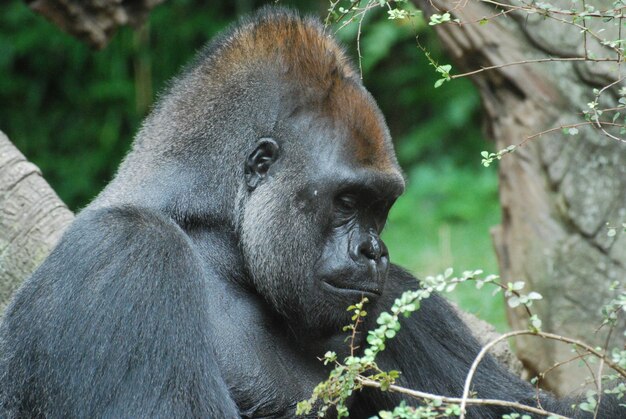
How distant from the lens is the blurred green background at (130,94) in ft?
29.0

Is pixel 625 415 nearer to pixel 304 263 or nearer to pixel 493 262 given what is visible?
pixel 304 263

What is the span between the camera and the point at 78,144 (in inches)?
367

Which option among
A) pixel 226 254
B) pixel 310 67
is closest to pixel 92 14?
pixel 310 67

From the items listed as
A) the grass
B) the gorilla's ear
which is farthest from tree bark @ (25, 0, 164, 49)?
the grass

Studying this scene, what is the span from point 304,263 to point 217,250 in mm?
327

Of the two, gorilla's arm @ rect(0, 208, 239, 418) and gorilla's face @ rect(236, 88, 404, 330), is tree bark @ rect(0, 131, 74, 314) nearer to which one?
gorilla's arm @ rect(0, 208, 239, 418)

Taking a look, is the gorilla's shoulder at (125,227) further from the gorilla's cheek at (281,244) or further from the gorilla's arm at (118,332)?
the gorilla's cheek at (281,244)

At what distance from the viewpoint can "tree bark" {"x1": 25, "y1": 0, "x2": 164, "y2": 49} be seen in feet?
15.3

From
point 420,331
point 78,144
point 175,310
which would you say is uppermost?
point 78,144

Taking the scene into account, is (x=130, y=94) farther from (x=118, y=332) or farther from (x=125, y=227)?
(x=118, y=332)

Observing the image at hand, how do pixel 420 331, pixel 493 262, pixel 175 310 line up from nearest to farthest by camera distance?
1. pixel 175 310
2. pixel 420 331
3. pixel 493 262

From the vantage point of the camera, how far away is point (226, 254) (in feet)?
10.7

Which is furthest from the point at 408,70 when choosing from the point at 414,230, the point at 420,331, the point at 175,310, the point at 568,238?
the point at 175,310

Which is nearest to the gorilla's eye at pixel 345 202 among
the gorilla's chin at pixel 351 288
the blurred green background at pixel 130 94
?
the gorilla's chin at pixel 351 288
